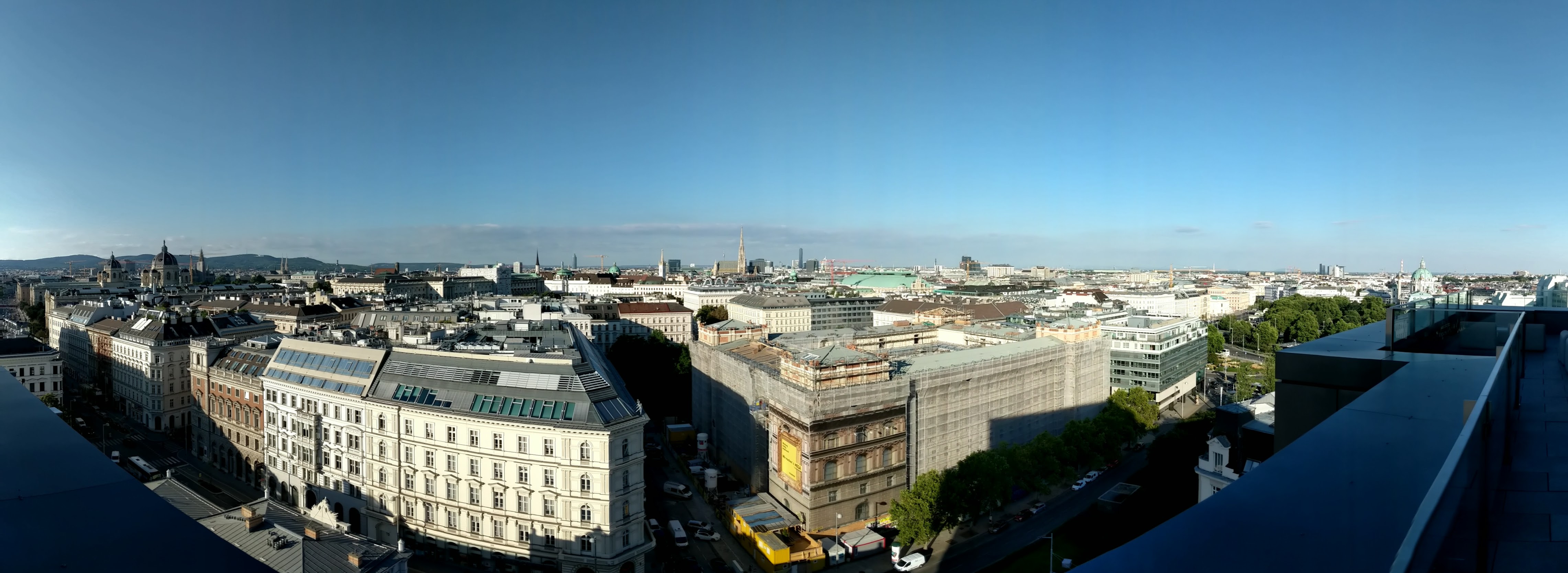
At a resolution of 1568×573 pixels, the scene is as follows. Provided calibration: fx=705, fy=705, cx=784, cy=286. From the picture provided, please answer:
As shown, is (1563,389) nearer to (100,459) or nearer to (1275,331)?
(100,459)

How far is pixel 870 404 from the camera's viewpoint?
95.4ft

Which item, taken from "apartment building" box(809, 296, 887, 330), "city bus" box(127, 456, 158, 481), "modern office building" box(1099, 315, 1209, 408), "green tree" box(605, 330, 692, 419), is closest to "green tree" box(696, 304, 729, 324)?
"apartment building" box(809, 296, 887, 330)

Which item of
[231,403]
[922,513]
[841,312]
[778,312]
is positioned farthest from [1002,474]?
[841,312]

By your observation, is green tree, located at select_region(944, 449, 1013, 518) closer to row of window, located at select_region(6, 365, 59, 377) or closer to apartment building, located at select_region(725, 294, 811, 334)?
row of window, located at select_region(6, 365, 59, 377)

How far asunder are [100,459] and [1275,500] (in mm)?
8125

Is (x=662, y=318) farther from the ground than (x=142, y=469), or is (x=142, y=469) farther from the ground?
(x=662, y=318)

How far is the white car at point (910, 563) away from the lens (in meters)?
25.0

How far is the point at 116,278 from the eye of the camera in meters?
115

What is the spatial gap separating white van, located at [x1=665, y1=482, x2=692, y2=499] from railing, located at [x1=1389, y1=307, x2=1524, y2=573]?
101 feet

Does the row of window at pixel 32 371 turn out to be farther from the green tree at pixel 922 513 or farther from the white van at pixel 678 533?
the green tree at pixel 922 513

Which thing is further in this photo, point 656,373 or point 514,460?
point 656,373

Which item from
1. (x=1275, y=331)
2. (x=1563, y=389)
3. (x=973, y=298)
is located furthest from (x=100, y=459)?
(x=973, y=298)

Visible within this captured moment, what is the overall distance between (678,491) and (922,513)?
1235 centimetres

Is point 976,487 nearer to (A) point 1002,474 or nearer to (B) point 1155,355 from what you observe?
(A) point 1002,474
